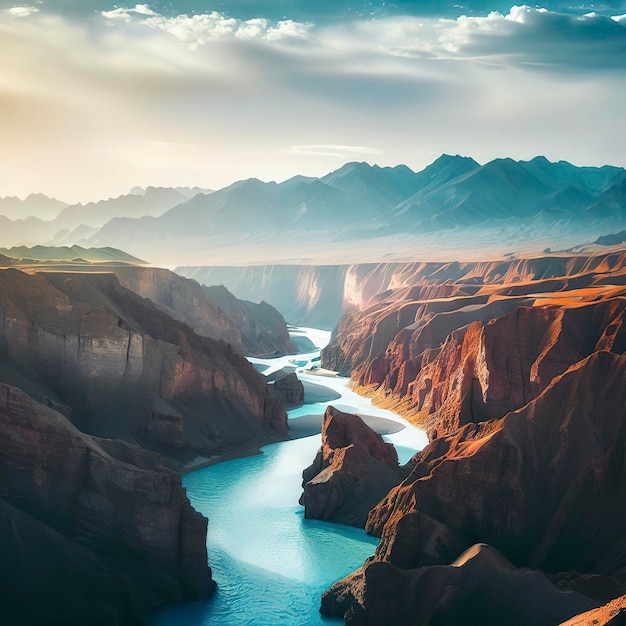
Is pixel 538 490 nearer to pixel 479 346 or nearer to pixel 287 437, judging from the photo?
pixel 479 346

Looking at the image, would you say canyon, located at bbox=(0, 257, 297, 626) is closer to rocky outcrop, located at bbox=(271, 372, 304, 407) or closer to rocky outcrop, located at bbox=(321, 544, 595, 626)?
rocky outcrop, located at bbox=(321, 544, 595, 626)

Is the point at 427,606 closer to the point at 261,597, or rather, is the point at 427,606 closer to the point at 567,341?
the point at 261,597

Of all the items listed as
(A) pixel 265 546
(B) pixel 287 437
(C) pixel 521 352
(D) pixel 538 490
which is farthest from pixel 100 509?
(B) pixel 287 437

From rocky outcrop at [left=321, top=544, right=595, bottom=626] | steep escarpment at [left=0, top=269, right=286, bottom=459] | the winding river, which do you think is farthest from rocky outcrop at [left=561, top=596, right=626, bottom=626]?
steep escarpment at [left=0, top=269, right=286, bottom=459]

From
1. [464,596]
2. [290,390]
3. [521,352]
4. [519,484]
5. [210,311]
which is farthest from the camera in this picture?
[210,311]

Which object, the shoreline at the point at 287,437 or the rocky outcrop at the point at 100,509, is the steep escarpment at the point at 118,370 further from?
the rocky outcrop at the point at 100,509

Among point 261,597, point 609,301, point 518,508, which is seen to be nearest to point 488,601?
point 518,508
